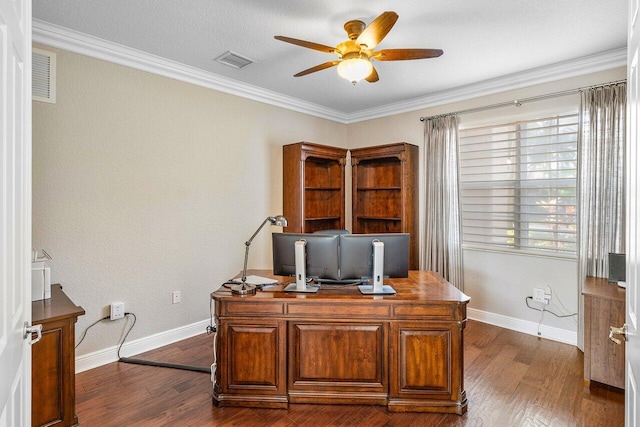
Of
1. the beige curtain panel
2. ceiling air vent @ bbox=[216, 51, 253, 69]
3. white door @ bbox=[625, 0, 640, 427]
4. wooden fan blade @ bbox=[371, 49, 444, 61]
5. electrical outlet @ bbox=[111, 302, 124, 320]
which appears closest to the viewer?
white door @ bbox=[625, 0, 640, 427]

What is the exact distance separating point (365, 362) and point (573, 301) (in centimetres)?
232

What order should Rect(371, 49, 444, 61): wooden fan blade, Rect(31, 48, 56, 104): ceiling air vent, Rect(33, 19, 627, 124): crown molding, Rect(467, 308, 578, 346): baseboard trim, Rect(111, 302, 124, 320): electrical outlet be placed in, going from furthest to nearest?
Rect(467, 308, 578, 346): baseboard trim → Rect(111, 302, 124, 320): electrical outlet → Rect(33, 19, 627, 124): crown molding → Rect(31, 48, 56, 104): ceiling air vent → Rect(371, 49, 444, 61): wooden fan blade

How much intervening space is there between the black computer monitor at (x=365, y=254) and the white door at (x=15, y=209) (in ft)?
5.55

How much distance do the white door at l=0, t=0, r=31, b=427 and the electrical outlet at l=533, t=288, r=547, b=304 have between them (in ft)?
12.8

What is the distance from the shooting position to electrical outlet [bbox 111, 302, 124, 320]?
2943 millimetres

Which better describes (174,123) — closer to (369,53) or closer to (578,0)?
(369,53)

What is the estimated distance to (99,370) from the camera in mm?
2822

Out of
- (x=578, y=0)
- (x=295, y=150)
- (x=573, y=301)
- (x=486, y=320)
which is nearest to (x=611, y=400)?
(x=573, y=301)

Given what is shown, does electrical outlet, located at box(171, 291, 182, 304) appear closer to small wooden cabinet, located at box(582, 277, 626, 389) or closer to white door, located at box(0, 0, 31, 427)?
white door, located at box(0, 0, 31, 427)

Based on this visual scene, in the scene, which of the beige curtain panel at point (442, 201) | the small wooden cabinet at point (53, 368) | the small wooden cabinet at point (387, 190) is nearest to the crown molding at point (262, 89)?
the beige curtain panel at point (442, 201)

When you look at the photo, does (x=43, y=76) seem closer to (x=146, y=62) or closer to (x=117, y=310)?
(x=146, y=62)

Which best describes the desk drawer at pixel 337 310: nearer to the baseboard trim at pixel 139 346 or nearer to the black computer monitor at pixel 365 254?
the black computer monitor at pixel 365 254

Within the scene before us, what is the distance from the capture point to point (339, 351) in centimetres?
229

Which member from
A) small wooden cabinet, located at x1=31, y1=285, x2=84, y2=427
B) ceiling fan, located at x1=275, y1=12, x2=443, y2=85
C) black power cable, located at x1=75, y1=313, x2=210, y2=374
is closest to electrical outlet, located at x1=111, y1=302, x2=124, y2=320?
black power cable, located at x1=75, y1=313, x2=210, y2=374
